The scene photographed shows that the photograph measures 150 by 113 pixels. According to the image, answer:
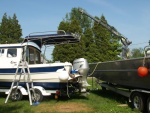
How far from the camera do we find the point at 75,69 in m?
12.1

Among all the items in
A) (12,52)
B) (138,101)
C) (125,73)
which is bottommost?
(138,101)

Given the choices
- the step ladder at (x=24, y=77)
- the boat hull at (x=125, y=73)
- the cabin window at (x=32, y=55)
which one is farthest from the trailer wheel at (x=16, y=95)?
the boat hull at (x=125, y=73)

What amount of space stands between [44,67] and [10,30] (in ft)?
119

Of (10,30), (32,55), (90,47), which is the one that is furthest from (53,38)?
(10,30)

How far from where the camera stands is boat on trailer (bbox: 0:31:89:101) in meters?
11.5

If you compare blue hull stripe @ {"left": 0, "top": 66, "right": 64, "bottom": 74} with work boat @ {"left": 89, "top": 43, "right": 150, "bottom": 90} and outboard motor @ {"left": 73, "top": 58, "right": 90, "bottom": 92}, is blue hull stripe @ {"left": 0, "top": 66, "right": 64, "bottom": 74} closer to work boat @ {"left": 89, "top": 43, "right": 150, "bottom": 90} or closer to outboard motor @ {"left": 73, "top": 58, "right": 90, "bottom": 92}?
outboard motor @ {"left": 73, "top": 58, "right": 90, "bottom": 92}

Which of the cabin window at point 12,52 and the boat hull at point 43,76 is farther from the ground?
the cabin window at point 12,52

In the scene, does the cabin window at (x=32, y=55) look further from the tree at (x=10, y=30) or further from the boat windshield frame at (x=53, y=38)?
the tree at (x=10, y=30)

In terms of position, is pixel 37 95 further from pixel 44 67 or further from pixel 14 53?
pixel 14 53

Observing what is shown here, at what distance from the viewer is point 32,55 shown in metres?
13.2

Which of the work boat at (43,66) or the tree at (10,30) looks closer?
the work boat at (43,66)

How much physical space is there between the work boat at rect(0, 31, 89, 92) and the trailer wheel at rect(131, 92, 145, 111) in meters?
2.66

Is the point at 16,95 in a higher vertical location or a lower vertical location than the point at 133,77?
lower

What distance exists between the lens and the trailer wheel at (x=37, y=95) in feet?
38.3
